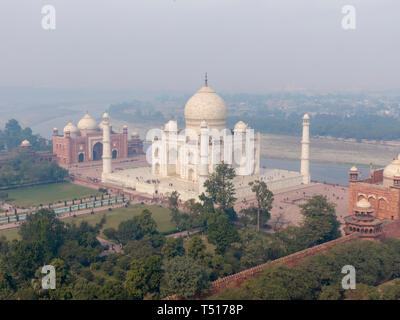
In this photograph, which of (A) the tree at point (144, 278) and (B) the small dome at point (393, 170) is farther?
(B) the small dome at point (393, 170)

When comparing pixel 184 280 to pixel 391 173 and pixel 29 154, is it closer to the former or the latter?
pixel 391 173

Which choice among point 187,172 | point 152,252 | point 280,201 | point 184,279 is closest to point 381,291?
point 184,279

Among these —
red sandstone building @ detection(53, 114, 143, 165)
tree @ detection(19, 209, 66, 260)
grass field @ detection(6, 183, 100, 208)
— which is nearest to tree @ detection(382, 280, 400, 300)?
tree @ detection(19, 209, 66, 260)

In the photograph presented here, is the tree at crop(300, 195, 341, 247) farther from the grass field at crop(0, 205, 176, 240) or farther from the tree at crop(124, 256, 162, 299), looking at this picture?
the grass field at crop(0, 205, 176, 240)

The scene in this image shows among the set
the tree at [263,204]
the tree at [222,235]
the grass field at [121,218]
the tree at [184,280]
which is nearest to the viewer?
the tree at [184,280]

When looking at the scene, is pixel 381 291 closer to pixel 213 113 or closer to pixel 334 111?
pixel 213 113

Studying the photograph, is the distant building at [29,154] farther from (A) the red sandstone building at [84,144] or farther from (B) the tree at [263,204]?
(B) the tree at [263,204]

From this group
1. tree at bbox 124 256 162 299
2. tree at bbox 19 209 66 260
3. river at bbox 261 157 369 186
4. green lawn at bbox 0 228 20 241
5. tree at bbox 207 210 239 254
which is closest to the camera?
tree at bbox 124 256 162 299

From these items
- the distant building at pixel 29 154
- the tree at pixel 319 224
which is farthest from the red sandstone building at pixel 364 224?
the distant building at pixel 29 154
